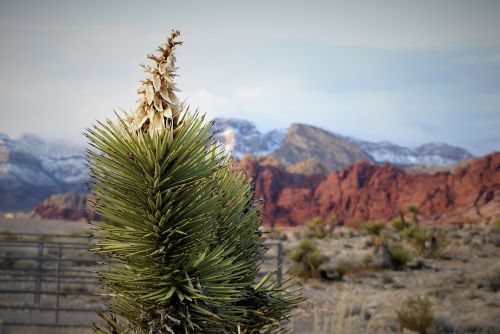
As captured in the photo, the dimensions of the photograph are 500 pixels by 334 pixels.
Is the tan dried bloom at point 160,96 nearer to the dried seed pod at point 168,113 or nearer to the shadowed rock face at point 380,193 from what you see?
the dried seed pod at point 168,113

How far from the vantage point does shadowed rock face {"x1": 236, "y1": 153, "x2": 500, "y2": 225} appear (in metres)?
68.8

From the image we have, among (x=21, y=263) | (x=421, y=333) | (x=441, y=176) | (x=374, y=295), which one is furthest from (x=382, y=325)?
(x=441, y=176)

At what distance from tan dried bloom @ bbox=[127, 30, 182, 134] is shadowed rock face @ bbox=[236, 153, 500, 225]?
61.9 metres

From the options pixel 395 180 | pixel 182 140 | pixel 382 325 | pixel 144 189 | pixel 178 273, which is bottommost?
pixel 382 325

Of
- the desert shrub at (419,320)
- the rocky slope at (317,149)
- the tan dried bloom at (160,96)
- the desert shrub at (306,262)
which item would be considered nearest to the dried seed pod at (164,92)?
the tan dried bloom at (160,96)

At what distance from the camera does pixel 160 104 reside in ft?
6.59

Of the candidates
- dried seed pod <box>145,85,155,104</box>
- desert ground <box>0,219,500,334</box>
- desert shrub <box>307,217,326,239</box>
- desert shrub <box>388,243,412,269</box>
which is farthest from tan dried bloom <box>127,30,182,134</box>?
desert shrub <box>307,217,326,239</box>

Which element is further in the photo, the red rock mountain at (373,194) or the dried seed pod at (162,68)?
the red rock mountain at (373,194)

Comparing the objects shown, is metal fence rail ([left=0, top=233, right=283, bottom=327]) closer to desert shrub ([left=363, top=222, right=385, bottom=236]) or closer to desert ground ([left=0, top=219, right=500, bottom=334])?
desert ground ([left=0, top=219, right=500, bottom=334])

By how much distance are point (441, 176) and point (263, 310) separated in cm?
7814

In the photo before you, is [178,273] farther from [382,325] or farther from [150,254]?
[382,325]

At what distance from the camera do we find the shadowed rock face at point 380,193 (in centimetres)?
6881

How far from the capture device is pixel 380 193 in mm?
79438

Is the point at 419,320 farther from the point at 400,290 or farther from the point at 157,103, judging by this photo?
the point at 157,103
